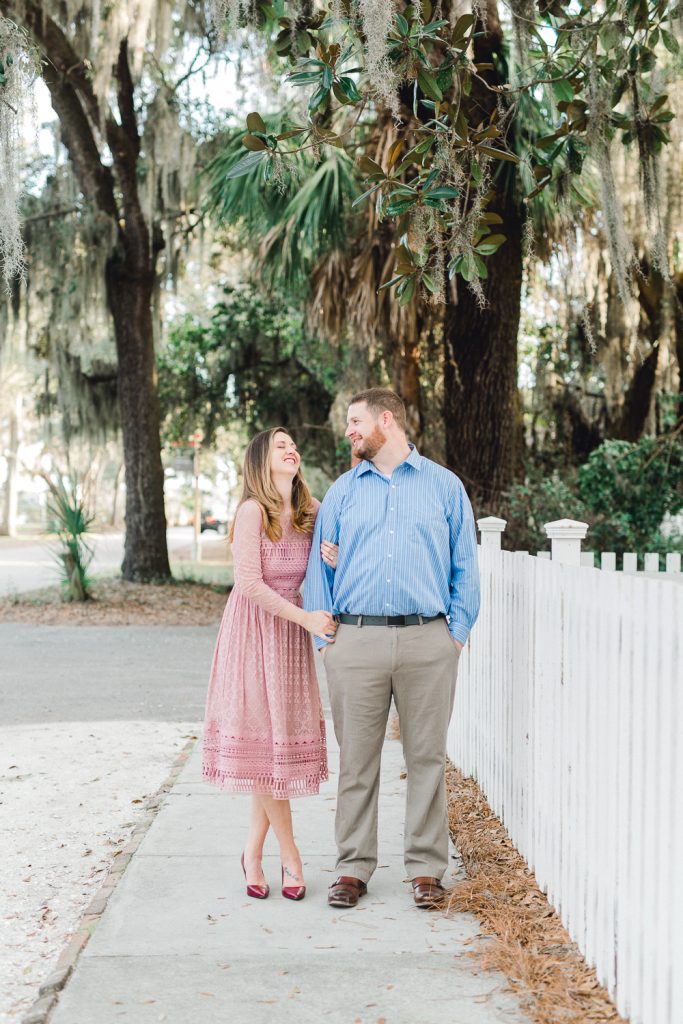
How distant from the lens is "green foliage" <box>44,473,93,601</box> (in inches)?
568

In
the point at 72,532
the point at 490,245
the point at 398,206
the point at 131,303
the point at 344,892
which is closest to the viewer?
the point at 344,892

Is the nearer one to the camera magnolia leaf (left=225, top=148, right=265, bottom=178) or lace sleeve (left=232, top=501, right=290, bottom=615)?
lace sleeve (left=232, top=501, right=290, bottom=615)

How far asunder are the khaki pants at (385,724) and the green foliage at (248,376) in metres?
14.3

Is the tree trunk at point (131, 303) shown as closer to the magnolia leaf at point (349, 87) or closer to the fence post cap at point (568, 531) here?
the magnolia leaf at point (349, 87)

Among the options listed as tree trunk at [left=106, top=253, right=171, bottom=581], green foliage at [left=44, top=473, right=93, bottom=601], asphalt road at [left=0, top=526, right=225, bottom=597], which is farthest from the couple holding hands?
tree trunk at [left=106, top=253, right=171, bottom=581]

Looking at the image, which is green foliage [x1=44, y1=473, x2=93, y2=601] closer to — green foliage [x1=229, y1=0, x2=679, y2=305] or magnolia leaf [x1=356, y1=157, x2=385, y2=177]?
green foliage [x1=229, y1=0, x2=679, y2=305]

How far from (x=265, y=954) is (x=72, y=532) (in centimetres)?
1135

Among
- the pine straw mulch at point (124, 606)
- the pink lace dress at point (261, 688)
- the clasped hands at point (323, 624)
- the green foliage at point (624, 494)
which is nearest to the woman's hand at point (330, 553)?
the clasped hands at point (323, 624)

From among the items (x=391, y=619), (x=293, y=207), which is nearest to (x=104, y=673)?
(x=293, y=207)

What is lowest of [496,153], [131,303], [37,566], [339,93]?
[37,566]

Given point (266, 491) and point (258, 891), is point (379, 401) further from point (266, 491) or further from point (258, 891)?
point (258, 891)

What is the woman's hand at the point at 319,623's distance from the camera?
4.10m

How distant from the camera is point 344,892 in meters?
4.05

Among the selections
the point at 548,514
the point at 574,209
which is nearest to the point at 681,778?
the point at 548,514
